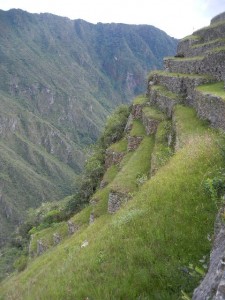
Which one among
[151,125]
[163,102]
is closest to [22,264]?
[151,125]

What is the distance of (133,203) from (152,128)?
13.7 meters

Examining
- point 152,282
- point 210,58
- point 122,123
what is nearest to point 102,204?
point 210,58

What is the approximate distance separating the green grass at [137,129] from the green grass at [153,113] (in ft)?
3.33

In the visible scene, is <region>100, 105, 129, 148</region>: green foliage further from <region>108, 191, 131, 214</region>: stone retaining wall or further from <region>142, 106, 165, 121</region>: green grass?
<region>108, 191, 131, 214</region>: stone retaining wall

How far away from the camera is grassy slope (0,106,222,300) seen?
340 inches

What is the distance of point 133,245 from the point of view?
32.5 feet

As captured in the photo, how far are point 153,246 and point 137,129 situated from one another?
18.9 meters

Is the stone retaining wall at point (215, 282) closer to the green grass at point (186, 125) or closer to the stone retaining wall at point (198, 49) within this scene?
the green grass at point (186, 125)

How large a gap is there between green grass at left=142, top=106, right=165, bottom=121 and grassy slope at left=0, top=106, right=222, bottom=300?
13.2 metres

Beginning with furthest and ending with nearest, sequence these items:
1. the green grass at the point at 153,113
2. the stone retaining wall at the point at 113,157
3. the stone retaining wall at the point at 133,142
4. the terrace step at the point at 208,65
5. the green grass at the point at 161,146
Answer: the stone retaining wall at the point at 113,157, the stone retaining wall at the point at 133,142, the green grass at the point at 153,113, the terrace step at the point at 208,65, the green grass at the point at 161,146

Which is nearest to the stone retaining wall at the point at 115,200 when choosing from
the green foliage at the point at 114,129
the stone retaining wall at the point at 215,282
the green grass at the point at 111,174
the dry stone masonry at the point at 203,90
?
the dry stone masonry at the point at 203,90

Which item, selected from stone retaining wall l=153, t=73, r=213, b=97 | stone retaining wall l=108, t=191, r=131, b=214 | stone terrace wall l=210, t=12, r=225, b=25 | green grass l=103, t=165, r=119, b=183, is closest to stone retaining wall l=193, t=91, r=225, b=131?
stone retaining wall l=153, t=73, r=213, b=97

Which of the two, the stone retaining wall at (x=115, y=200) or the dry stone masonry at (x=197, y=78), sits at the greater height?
the dry stone masonry at (x=197, y=78)

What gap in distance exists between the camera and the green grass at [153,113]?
25.7 meters
